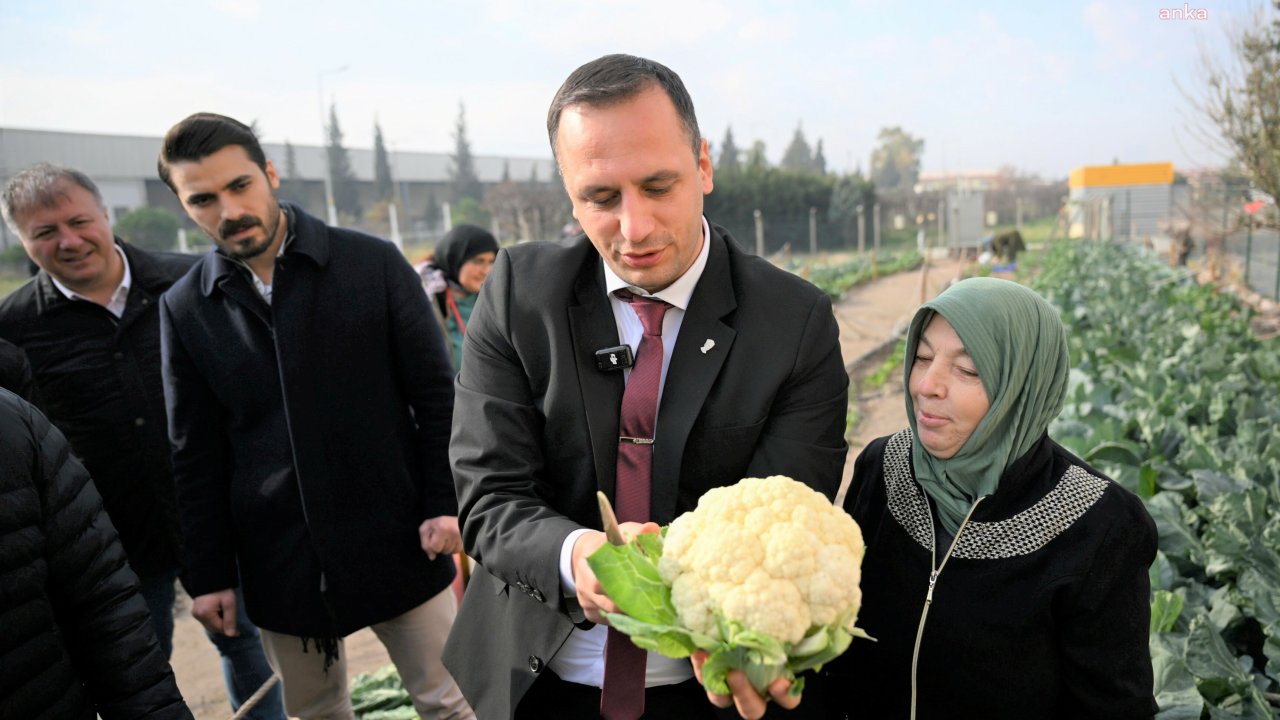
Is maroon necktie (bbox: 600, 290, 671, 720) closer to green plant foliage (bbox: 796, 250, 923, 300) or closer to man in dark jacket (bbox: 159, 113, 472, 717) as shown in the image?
man in dark jacket (bbox: 159, 113, 472, 717)

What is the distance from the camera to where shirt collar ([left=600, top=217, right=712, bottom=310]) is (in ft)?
5.66

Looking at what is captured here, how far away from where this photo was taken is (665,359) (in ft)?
5.70

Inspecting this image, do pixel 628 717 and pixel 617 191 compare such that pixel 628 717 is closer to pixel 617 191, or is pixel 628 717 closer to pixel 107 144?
pixel 617 191

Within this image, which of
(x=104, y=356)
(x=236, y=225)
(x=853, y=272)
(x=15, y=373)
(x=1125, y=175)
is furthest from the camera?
(x=1125, y=175)

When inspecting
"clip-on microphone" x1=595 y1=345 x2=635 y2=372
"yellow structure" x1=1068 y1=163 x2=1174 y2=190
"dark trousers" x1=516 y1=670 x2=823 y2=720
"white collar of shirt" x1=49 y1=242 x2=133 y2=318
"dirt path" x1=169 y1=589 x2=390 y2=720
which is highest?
"yellow structure" x1=1068 y1=163 x2=1174 y2=190

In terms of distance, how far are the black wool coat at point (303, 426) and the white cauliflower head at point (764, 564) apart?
5.30ft

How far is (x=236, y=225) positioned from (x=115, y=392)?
1.09 meters

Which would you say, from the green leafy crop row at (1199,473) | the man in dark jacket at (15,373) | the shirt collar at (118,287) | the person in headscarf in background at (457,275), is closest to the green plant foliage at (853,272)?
the green leafy crop row at (1199,473)

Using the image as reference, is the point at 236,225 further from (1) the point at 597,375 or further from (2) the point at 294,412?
(1) the point at 597,375

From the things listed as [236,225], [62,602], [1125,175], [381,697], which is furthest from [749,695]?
[1125,175]

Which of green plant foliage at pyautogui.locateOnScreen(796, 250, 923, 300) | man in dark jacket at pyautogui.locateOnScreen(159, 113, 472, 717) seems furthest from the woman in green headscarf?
green plant foliage at pyautogui.locateOnScreen(796, 250, 923, 300)

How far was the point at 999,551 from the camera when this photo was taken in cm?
187

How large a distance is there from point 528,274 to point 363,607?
5.14 ft

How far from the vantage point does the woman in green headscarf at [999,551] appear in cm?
178
